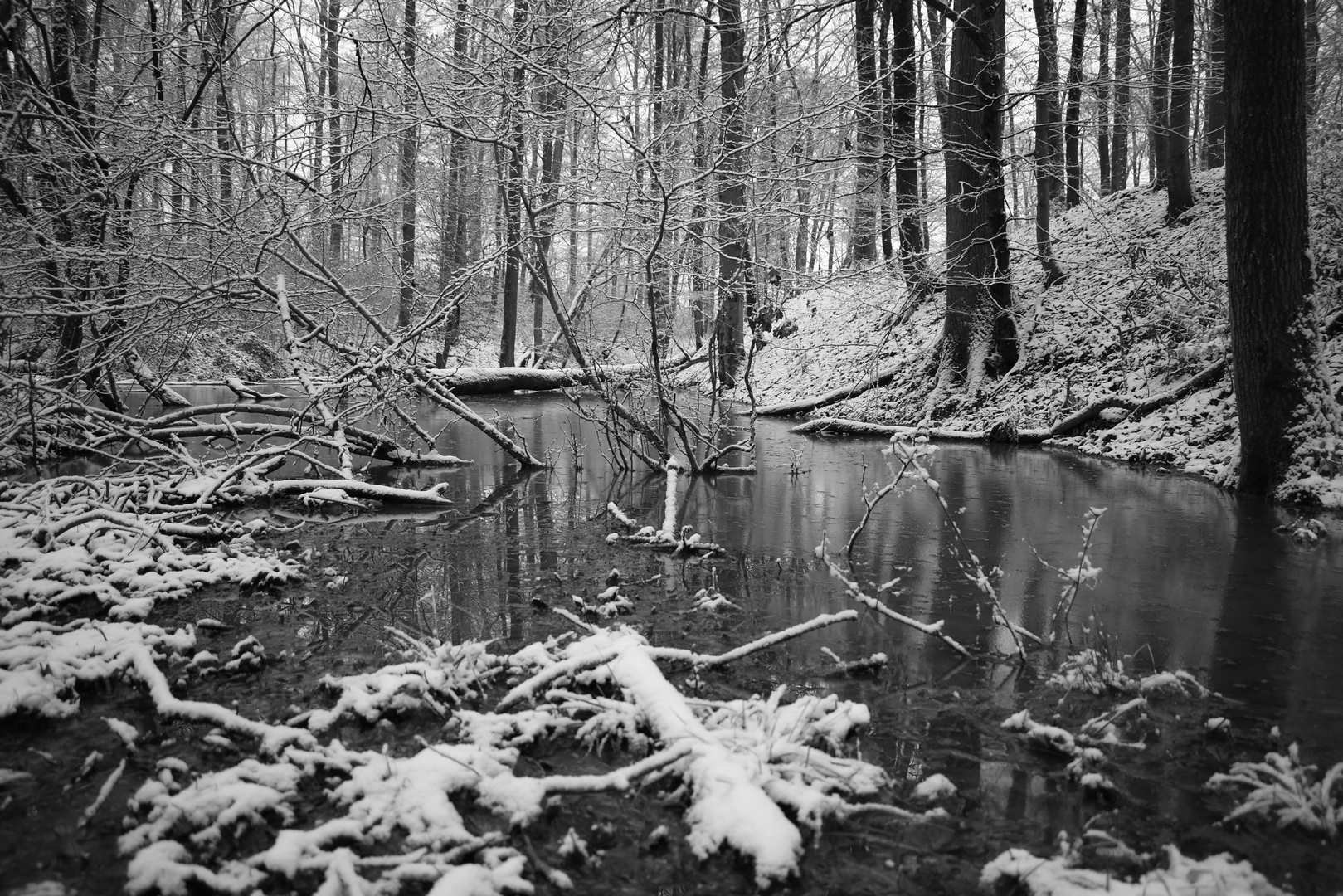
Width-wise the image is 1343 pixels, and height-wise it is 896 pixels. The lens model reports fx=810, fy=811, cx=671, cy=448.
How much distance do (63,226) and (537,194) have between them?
485 centimetres

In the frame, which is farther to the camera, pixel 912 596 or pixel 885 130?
pixel 885 130

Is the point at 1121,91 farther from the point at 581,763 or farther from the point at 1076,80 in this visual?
the point at 581,763

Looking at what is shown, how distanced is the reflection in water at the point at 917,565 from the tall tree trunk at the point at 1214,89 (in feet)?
27.7

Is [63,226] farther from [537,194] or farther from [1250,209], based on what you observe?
[1250,209]

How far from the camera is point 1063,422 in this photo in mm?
11055

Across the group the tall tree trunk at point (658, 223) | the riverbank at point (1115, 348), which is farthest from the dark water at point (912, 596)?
the tall tree trunk at point (658, 223)

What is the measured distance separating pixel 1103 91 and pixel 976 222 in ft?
9.63

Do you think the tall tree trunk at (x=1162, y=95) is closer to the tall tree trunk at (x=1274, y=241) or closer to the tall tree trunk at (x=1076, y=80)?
the tall tree trunk at (x=1076, y=80)

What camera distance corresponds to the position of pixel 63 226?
825 centimetres

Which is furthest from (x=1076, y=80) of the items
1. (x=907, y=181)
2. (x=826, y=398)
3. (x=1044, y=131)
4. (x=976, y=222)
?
(x=826, y=398)

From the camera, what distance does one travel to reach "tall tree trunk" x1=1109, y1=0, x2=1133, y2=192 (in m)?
13.2

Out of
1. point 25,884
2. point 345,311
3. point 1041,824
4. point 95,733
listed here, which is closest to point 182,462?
point 345,311

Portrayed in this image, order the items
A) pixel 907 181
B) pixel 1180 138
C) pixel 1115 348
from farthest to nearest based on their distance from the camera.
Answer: pixel 907 181
pixel 1180 138
pixel 1115 348

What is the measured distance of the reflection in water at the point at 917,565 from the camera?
12.9 feet
